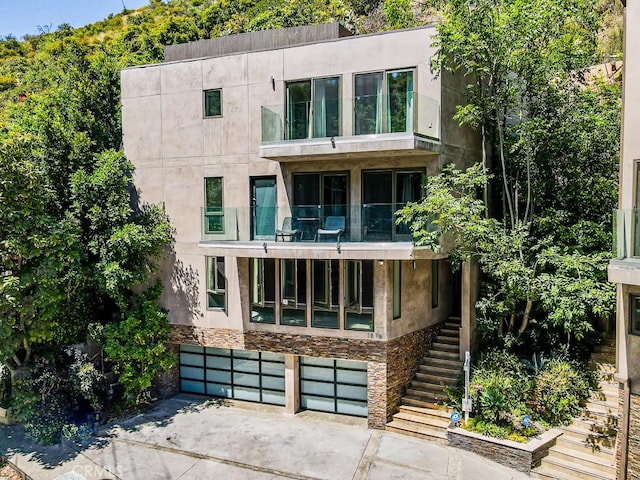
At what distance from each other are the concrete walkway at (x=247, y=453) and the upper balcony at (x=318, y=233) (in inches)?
196

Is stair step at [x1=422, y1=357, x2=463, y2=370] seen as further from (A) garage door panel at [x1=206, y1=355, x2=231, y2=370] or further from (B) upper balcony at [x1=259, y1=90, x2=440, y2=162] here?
(B) upper balcony at [x1=259, y1=90, x2=440, y2=162]

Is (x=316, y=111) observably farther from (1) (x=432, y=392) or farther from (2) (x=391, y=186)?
(1) (x=432, y=392)

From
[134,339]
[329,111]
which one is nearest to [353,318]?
[329,111]

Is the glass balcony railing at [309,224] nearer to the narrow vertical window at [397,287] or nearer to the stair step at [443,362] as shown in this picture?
the narrow vertical window at [397,287]

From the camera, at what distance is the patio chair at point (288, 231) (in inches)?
504

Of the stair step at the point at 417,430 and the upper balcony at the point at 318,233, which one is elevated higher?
the upper balcony at the point at 318,233

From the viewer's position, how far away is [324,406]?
47.6 ft

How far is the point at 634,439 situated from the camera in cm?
972

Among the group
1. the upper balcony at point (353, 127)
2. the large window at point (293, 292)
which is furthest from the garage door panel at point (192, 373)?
the upper balcony at point (353, 127)

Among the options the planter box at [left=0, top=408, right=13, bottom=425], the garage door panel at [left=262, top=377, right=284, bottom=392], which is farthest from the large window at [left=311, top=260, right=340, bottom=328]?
the planter box at [left=0, top=408, right=13, bottom=425]

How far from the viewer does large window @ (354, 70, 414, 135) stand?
459 inches

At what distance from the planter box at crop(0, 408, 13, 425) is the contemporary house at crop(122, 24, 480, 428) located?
4851 mm

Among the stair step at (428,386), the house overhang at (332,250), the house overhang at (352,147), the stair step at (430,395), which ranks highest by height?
the house overhang at (352,147)

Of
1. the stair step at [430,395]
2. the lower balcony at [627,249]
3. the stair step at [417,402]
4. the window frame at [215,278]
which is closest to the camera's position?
the lower balcony at [627,249]
